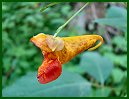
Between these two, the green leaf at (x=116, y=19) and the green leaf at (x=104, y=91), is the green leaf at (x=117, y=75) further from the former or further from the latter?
the green leaf at (x=116, y=19)

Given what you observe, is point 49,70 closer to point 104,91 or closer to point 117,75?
point 104,91

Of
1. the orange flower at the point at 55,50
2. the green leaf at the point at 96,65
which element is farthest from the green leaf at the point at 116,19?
the orange flower at the point at 55,50

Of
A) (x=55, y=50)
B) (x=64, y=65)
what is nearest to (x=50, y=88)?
(x=55, y=50)

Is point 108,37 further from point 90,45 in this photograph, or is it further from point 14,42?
point 90,45

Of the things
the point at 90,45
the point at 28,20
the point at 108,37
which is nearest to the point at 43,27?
the point at 28,20

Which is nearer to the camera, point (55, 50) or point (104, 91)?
point (55, 50)

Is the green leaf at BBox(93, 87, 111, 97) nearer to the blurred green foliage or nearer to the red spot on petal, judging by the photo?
the blurred green foliage
